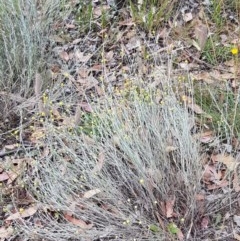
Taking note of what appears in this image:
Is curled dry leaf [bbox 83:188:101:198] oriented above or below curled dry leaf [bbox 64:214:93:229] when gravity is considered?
above

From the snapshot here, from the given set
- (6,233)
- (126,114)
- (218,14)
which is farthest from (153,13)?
(6,233)

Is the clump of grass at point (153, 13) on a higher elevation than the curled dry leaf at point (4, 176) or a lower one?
higher

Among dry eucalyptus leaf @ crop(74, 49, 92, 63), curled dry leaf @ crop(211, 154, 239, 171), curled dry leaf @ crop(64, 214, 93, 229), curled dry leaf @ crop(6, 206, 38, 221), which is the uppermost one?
dry eucalyptus leaf @ crop(74, 49, 92, 63)

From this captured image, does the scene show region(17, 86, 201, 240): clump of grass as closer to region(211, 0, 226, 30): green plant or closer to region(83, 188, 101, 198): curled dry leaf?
region(83, 188, 101, 198): curled dry leaf

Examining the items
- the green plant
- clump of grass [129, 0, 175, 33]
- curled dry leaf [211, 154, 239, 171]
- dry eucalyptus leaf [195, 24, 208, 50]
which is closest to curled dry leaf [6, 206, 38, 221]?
curled dry leaf [211, 154, 239, 171]

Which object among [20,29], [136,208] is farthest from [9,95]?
[136,208]

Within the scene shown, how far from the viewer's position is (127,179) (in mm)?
2420

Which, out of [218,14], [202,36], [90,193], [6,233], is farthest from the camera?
[218,14]

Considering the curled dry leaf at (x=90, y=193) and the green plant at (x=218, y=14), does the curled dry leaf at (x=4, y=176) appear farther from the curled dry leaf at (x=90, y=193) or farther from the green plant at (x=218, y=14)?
the green plant at (x=218, y=14)

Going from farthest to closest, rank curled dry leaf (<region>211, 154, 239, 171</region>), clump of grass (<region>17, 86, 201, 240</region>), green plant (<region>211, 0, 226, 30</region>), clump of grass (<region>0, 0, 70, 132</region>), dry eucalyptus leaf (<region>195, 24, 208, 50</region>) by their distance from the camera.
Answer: green plant (<region>211, 0, 226, 30</region>)
clump of grass (<region>0, 0, 70, 132</region>)
dry eucalyptus leaf (<region>195, 24, 208, 50</region>)
curled dry leaf (<region>211, 154, 239, 171</region>)
clump of grass (<region>17, 86, 201, 240</region>)

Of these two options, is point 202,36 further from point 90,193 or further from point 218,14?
point 90,193

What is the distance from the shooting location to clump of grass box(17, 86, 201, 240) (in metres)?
2.32

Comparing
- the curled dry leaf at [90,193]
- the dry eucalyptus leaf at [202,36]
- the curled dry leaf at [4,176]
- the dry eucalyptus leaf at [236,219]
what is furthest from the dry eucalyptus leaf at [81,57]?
the dry eucalyptus leaf at [236,219]

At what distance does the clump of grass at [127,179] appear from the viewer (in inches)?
91.4
